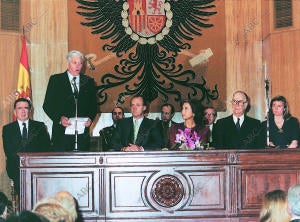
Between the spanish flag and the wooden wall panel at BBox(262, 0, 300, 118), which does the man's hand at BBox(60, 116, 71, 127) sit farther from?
the wooden wall panel at BBox(262, 0, 300, 118)

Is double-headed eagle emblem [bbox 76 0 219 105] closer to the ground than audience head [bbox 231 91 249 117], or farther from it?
farther from it

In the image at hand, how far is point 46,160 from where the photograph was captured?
24.4 ft

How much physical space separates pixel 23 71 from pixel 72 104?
7.44ft

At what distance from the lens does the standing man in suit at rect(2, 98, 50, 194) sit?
8.24 m

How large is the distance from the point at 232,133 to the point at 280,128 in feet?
1.86

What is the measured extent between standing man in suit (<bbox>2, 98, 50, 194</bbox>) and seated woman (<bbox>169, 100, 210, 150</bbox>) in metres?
1.52

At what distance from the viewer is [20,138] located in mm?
8281

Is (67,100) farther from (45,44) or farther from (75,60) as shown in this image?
(45,44)


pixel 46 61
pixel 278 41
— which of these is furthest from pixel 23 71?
pixel 278 41

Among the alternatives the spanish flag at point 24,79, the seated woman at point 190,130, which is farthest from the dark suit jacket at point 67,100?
the spanish flag at point 24,79

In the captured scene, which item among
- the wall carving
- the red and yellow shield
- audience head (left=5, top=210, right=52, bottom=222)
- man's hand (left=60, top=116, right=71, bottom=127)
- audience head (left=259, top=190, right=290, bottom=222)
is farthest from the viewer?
the red and yellow shield

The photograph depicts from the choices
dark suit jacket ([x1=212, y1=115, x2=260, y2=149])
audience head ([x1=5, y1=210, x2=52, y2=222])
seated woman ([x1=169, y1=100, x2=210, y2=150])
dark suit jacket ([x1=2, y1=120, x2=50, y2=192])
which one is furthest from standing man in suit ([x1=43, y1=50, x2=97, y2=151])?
audience head ([x1=5, y1=210, x2=52, y2=222])

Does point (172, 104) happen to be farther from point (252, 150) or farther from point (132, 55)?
point (252, 150)

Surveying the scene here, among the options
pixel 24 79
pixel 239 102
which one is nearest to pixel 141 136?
pixel 239 102
